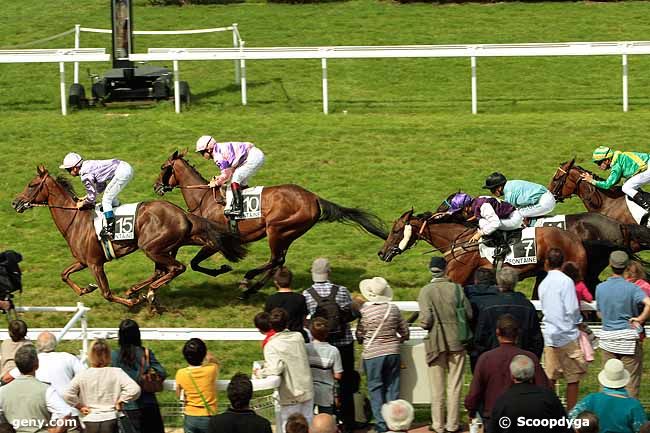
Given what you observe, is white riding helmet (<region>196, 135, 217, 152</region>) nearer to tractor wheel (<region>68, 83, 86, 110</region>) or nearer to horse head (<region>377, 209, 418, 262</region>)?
horse head (<region>377, 209, 418, 262</region>)

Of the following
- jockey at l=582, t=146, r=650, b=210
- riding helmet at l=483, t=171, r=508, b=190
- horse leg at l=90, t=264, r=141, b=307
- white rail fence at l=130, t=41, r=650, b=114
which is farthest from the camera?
white rail fence at l=130, t=41, r=650, b=114

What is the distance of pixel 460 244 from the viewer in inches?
395

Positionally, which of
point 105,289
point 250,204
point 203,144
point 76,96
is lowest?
point 105,289

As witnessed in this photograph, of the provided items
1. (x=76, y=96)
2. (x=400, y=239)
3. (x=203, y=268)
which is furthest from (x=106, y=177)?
(x=76, y=96)

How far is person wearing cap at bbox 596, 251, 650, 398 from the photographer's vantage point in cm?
730

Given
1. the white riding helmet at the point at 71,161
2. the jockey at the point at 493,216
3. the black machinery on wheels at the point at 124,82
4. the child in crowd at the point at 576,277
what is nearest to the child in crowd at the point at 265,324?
the child in crowd at the point at 576,277

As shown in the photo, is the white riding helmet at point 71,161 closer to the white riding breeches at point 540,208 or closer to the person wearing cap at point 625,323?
the white riding breeches at point 540,208

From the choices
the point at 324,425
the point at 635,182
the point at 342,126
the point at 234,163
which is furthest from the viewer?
the point at 342,126

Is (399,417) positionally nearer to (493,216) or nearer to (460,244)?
(493,216)

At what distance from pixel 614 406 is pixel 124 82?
12.1m

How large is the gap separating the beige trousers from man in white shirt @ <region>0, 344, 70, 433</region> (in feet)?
7.50

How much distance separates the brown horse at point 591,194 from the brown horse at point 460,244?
1269 mm

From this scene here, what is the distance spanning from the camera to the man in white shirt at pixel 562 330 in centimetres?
735

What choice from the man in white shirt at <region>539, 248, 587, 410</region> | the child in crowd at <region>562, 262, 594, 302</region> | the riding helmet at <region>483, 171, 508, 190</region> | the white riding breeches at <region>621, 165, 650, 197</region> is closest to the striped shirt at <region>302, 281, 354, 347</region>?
the man in white shirt at <region>539, 248, 587, 410</region>
